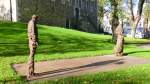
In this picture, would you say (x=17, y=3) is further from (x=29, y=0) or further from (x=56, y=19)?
(x=56, y=19)

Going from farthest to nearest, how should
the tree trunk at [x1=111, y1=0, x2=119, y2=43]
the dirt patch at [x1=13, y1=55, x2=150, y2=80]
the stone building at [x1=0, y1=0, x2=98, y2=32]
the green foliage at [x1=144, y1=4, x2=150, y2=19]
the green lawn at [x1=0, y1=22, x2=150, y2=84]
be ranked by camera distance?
the green foliage at [x1=144, y1=4, x2=150, y2=19] → the stone building at [x1=0, y1=0, x2=98, y2=32] → the tree trunk at [x1=111, y1=0, x2=119, y2=43] → the dirt patch at [x1=13, y1=55, x2=150, y2=80] → the green lawn at [x1=0, y1=22, x2=150, y2=84]

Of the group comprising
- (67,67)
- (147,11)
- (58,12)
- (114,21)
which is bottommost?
(67,67)

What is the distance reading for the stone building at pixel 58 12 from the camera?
4309 cm

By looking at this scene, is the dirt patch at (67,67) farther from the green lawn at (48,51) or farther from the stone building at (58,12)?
the stone building at (58,12)

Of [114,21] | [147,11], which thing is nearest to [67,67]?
[114,21]

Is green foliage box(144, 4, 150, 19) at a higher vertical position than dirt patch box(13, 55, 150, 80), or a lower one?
higher

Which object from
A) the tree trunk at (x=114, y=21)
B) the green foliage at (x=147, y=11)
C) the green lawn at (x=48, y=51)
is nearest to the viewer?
the green lawn at (x=48, y=51)

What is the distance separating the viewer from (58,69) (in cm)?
1569

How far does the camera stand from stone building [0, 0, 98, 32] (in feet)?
141

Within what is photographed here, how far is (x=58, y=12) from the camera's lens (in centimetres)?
5100

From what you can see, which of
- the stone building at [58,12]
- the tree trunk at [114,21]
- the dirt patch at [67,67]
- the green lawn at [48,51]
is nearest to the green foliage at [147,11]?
the stone building at [58,12]

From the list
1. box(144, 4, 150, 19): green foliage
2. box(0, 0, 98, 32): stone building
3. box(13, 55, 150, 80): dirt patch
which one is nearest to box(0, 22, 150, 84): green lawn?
box(13, 55, 150, 80): dirt patch

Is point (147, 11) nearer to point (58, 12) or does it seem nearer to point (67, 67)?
point (58, 12)

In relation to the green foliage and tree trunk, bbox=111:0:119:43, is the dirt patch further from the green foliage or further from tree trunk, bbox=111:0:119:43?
the green foliage
